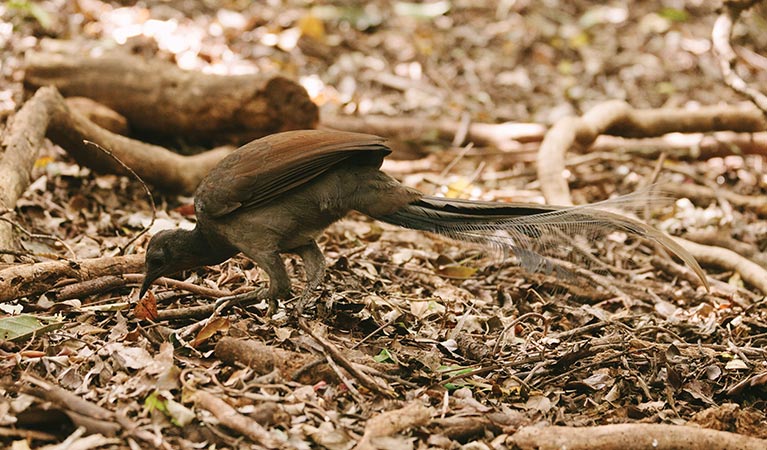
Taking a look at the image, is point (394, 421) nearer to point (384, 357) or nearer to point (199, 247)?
point (384, 357)

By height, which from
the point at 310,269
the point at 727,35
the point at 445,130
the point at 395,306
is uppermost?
the point at 727,35

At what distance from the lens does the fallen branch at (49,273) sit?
3785 millimetres

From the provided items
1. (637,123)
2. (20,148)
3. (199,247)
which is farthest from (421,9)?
(199,247)

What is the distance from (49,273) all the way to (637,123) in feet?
17.9

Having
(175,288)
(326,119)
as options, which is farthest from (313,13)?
(175,288)

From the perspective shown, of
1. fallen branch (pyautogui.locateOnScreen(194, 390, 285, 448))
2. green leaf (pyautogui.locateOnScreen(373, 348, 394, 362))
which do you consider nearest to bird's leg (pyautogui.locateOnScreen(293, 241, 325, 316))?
green leaf (pyautogui.locateOnScreen(373, 348, 394, 362))

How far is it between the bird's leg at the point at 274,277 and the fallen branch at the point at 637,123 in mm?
3224

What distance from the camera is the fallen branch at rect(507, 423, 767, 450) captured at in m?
3.09

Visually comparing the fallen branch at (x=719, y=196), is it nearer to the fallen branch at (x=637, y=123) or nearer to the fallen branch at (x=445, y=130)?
the fallen branch at (x=637, y=123)

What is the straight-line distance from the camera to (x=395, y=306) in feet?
14.5

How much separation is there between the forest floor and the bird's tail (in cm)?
15

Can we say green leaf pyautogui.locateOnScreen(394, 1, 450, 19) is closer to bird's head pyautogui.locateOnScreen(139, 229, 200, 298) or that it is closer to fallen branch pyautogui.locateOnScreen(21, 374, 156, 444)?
bird's head pyautogui.locateOnScreen(139, 229, 200, 298)

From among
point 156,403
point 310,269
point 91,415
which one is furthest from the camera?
point 310,269

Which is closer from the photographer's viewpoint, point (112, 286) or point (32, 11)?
point (112, 286)
